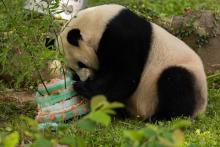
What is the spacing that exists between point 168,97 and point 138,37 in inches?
26.7

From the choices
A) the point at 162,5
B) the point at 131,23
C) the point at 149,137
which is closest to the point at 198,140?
the point at 131,23

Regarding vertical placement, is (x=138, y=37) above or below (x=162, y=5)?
above

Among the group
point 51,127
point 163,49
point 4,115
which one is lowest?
point 4,115

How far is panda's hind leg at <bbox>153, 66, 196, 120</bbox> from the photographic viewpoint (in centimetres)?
573

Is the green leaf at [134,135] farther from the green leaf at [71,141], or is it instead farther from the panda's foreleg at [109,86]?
the panda's foreleg at [109,86]

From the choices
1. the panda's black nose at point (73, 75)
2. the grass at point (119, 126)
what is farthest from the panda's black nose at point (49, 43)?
the grass at point (119, 126)

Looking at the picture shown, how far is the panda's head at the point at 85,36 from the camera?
5.65 m

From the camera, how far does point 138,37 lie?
18.7ft

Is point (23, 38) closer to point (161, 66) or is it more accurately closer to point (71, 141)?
point (161, 66)

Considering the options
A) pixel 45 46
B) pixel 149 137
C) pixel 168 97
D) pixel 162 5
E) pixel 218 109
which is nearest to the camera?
pixel 149 137

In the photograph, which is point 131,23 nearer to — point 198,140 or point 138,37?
point 138,37

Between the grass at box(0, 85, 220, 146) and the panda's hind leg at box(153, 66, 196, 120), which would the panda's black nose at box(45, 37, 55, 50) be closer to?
the grass at box(0, 85, 220, 146)

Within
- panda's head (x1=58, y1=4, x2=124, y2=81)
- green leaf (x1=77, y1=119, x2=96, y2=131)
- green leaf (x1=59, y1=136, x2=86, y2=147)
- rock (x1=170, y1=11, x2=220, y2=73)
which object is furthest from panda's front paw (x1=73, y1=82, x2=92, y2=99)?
green leaf (x1=77, y1=119, x2=96, y2=131)

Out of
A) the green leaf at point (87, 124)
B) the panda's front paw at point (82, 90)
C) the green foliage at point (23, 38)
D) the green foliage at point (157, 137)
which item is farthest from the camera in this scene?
the panda's front paw at point (82, 90)
